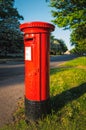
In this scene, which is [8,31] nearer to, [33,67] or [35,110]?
[33,67]

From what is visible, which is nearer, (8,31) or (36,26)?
(36,26)

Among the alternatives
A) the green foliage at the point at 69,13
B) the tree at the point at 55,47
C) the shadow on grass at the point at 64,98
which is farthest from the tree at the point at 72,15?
the tree at the point at 55,47

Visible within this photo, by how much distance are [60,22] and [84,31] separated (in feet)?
5.71

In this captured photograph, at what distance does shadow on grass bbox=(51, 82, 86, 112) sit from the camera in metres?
5.54

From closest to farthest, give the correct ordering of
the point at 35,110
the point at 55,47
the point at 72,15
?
the point at 35,110 < the point at 72,15 < the point at 55,47

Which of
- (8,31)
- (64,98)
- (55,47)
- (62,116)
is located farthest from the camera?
(55,47)

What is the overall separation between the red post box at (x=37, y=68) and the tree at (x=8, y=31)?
3036 centimetres

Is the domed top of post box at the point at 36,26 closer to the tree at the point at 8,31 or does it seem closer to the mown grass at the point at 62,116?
the mown grass at the point at 62,116

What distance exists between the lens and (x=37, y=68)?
471 centimetres

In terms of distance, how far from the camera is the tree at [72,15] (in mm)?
15078

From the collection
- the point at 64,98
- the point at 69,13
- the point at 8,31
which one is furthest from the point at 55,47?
the point at 64,98

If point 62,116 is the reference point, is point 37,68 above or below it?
above

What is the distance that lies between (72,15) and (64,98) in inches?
392

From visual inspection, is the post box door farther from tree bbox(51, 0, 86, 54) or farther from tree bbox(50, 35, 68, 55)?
tree bbox(50, 35, 68, 55)
